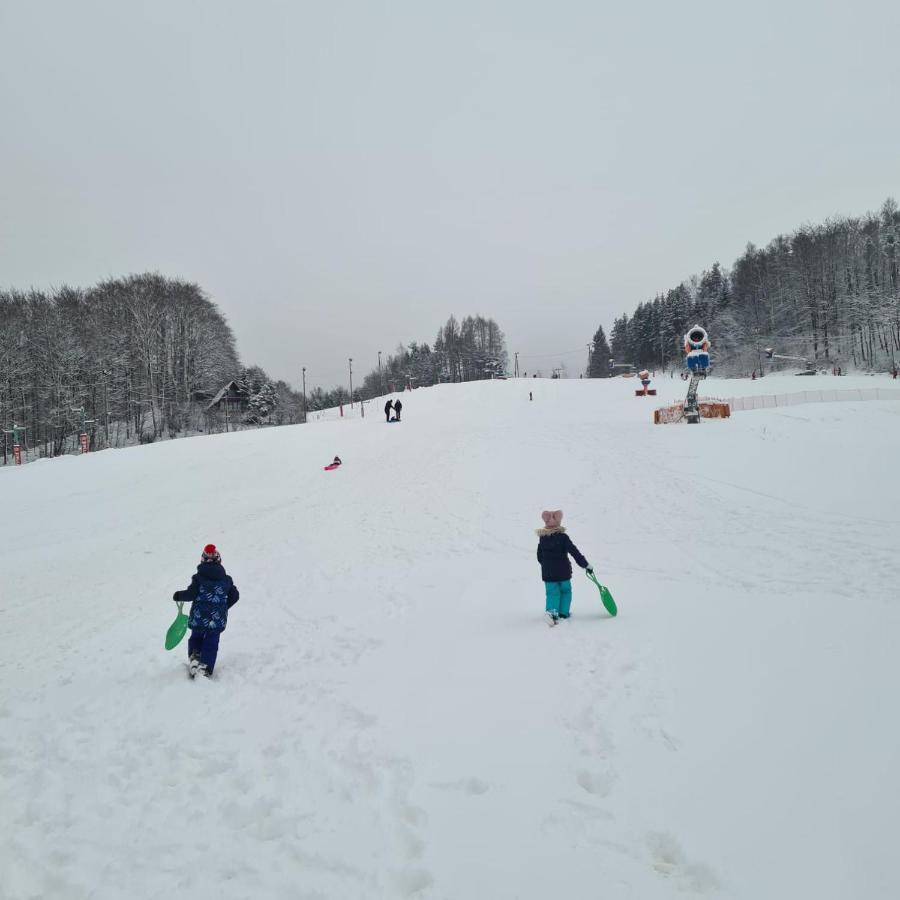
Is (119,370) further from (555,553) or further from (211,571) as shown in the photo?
(555,553)

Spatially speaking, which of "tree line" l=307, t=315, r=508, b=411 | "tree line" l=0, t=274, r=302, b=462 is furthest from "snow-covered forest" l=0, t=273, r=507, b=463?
"tree line" l=307, t=315, r=508, b=411

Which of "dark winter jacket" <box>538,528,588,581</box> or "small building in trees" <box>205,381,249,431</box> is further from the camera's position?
"small building in trees" <box>205,381,249,431</box>

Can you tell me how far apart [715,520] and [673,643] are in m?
6.96

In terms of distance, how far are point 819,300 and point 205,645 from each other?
74.3 metres

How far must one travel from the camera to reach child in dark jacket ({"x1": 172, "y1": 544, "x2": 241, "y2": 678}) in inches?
239

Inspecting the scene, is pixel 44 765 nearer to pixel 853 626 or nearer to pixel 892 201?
pixel 853 626

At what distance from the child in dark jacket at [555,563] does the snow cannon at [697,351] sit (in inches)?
772

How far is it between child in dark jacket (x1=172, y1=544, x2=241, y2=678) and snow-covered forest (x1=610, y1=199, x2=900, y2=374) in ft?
211

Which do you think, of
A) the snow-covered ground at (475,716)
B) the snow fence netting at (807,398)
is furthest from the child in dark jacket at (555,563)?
the snow fence netting at (807,398)

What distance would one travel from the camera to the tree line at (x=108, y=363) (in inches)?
1726

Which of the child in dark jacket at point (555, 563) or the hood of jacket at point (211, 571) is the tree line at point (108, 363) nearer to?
the hood of jacket at point (211, 571)

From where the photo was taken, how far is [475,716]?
4.82 m

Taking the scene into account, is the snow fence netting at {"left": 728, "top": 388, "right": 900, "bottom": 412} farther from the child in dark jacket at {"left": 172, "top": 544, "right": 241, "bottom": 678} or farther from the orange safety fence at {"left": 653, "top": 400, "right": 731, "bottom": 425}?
the child in dark jacket at {"left": 172, "top": 544, "right": 241, "bottom": 678}

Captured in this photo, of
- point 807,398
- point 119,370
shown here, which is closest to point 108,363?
point 119,370
